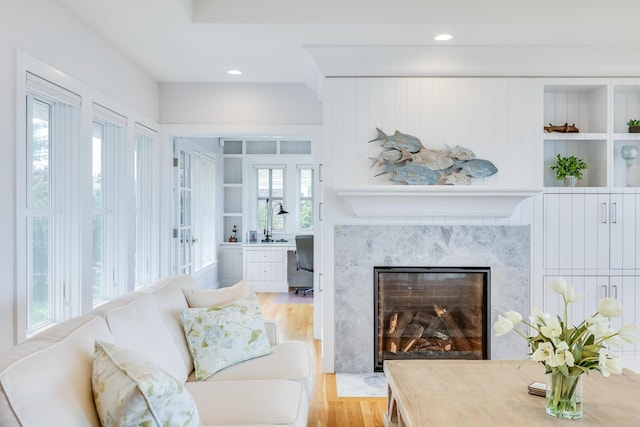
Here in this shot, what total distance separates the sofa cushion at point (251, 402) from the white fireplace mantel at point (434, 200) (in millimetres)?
1585

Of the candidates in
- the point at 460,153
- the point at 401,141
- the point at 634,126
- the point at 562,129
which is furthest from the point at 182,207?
the point at 634,126

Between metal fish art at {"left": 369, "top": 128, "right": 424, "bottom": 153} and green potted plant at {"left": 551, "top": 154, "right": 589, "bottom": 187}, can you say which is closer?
metal fish art at {"left": 369, "top": 128, "right": 424, "bottom": 153}

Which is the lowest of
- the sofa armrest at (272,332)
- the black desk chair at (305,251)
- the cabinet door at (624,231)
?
the sofa armrest at (272,332)

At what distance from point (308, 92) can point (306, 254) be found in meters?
2.64

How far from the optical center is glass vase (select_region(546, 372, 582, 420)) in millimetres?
1812

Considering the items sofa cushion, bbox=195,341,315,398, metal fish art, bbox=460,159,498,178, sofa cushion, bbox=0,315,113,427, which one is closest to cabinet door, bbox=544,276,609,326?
metal fish art, bbox=460,159,498,178

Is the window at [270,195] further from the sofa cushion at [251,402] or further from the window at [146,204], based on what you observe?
the sofa cushion at [251,402]

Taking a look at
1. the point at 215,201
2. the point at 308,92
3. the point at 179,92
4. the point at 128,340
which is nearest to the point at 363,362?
the point at 128,340

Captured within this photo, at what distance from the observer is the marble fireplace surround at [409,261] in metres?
3.66

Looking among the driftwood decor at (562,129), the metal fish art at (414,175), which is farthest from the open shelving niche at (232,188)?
the driftwood decor at (562,129)

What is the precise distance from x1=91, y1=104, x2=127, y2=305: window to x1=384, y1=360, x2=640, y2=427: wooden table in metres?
2.24

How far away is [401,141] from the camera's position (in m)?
3.61

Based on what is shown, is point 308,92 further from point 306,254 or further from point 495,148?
point 306,254

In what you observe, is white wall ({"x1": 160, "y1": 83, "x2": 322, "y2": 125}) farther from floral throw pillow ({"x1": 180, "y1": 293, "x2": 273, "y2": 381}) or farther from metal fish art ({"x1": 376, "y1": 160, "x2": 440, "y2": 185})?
floral throw pillow ({"x1": 180, "y1": 293, "x2": 273, "y2": 381})
